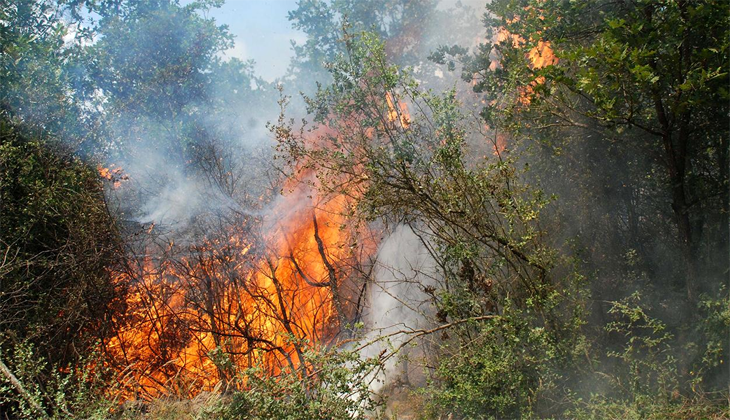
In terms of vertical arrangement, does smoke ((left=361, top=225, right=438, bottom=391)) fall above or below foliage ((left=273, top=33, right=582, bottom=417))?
above

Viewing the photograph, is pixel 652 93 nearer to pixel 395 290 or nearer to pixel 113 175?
pixel 395 290

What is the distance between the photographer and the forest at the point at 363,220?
7.02 m

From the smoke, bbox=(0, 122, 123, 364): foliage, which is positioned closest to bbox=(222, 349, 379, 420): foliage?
bbox=(0, 122, 123, 364): foliage

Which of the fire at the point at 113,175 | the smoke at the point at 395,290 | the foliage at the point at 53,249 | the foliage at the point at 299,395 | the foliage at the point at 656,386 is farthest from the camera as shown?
the smoke at the point at 395,290

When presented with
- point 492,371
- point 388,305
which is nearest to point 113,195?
point 388,305

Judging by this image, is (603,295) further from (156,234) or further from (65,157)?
(65,157)

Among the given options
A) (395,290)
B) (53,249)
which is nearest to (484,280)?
(395,290)

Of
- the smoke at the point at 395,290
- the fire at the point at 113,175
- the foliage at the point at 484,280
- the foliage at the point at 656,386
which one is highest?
the fire at the point at 113,175

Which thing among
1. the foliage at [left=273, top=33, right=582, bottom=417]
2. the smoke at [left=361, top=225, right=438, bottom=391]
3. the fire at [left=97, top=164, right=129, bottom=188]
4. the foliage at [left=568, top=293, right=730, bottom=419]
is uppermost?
the fire at [left=97, top=164, right=129, bottom=188]

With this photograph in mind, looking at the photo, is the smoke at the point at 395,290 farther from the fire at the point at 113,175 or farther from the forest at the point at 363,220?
the fire at the point at 113,175

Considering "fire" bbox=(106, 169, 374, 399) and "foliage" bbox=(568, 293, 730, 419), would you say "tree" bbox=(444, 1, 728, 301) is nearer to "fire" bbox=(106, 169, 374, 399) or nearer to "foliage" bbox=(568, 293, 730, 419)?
"foliage" bbox=(568, 293, 730, 419)

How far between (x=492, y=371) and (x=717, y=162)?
4.61m

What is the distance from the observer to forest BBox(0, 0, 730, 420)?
702 centimetres

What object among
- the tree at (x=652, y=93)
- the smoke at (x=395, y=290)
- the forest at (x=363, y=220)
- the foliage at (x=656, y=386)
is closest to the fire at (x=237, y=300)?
the forest at (x=363, y=220)
